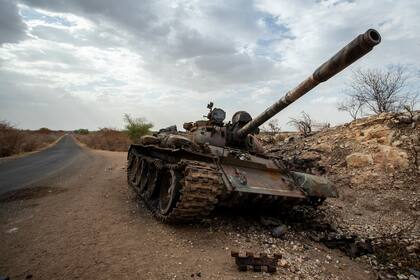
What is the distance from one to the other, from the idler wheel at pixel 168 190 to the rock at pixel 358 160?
5.99m

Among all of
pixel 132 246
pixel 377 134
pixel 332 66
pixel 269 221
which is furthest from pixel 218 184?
pixel 377 134

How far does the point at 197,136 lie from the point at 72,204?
10.3ft

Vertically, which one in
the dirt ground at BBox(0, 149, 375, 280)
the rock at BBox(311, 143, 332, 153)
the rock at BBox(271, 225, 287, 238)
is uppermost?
the rock at BBox(311, 143, 332, 153)

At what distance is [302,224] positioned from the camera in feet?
22.7

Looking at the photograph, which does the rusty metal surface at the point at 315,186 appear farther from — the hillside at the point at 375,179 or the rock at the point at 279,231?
the rock at the point at 279,231

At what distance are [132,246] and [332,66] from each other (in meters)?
3.82

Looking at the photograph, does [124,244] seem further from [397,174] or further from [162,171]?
[397,174]

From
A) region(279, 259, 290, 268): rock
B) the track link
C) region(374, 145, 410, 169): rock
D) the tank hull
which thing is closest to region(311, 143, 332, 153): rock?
region(374, 145, 410, 169): rock

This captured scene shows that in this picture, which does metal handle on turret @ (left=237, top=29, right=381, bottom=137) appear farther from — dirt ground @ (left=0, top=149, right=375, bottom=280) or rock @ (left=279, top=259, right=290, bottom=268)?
rock @ (left=279, top=259, right=290, bottom=268)

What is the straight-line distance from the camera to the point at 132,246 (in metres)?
5.08

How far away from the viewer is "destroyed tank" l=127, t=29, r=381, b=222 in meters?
5.23

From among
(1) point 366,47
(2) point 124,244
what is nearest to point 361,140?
(1) point 366,47

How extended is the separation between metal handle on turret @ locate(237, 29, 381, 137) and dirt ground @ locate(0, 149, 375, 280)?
2.29m

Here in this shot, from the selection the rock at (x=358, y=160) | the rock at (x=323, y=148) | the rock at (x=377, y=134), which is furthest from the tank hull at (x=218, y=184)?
the rock at (x=323, y=148)
